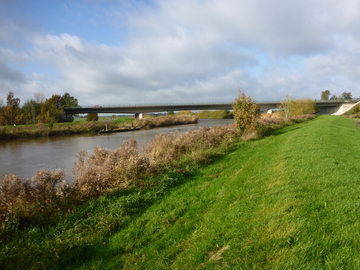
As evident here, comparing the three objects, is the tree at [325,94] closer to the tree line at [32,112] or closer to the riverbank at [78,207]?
the tree line at [32,112]

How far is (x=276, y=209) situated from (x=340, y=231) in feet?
4.24

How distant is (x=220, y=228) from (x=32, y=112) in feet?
209

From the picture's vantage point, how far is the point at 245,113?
66.3 feet

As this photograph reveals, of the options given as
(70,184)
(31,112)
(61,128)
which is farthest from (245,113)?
(31,112)

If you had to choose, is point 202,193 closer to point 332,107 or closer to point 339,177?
point 339,177

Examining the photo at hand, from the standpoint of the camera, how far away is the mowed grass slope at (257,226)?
376 centimetres

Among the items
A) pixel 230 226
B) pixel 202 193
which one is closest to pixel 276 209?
pixel 230 226

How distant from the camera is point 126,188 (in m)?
8.81

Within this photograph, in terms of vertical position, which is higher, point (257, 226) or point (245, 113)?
point (245, 113)

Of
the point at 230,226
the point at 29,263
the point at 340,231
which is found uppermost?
the point at 340,231

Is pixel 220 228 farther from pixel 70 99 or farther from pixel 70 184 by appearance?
pixel 70 99

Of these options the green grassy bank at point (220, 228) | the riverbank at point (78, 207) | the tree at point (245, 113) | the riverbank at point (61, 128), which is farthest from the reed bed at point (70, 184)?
the riverbank at point (61, 128)

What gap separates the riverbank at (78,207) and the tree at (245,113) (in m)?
10.3

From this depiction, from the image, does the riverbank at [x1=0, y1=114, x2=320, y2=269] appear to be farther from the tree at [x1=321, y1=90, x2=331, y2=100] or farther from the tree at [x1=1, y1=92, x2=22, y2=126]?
the tree at [x1=321, y1=90, x2=331, y2=100]
